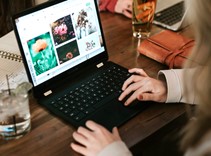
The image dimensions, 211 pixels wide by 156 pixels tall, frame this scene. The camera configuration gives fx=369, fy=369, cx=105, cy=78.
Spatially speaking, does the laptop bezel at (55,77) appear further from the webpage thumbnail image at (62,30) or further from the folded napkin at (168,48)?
the folded napkin at (168,48)

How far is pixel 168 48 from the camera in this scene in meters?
1.38

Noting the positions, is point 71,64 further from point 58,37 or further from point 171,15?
point 171,15

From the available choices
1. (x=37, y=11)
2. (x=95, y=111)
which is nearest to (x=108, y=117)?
(x=95, y=111)

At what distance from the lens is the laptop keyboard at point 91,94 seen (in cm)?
110

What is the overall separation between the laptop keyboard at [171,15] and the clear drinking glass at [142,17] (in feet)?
0.40

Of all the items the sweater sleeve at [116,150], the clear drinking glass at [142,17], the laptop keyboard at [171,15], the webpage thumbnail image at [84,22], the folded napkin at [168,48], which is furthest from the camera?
the laptop keyboard at [171,15]

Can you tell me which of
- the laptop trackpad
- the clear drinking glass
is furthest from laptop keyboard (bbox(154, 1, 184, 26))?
the laptop trackpad

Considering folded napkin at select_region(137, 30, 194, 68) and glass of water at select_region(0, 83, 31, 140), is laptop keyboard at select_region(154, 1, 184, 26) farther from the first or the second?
glass of water at select_region(0, 83, 31, 140)

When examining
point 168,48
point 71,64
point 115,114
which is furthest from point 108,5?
point 115,114

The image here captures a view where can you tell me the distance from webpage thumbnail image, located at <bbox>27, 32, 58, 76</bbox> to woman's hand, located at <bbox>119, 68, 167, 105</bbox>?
24cm

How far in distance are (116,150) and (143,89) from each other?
0.83ft

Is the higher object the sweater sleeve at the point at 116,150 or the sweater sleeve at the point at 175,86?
the sweater sleeve at the point at 175,86

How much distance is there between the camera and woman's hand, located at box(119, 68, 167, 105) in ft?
3.74

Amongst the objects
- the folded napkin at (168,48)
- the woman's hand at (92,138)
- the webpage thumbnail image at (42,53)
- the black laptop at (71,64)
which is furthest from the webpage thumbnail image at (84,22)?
the woman's hand at (92,138)
